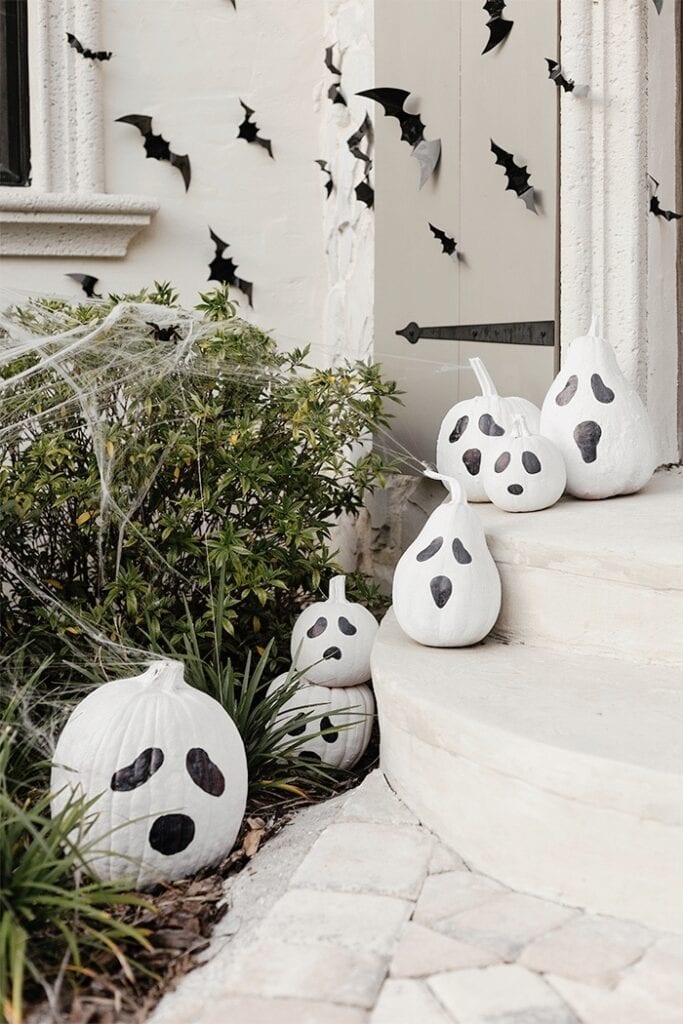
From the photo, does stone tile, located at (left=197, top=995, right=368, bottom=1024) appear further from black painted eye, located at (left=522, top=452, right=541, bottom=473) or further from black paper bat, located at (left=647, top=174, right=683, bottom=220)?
black paper bat, located at (left=647, top=174, right=683, bottom=220)

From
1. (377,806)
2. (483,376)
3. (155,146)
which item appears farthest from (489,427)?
(155,146)

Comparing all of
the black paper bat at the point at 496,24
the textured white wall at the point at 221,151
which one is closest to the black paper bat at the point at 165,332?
the textured white wall at the point at 221,151

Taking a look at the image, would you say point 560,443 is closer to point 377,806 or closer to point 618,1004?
point 377,806

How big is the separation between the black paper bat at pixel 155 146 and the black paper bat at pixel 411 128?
741 millimetres

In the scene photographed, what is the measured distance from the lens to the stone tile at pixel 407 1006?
1.38 meters

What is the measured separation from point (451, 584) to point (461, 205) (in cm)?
154

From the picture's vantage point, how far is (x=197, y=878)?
1.94 meters

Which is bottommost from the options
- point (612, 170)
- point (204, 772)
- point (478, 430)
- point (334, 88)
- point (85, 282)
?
point (204, 772)

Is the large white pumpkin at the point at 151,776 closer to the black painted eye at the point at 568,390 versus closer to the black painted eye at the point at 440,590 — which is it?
the black painted eye at the point at 440,590

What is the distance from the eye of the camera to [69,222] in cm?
363

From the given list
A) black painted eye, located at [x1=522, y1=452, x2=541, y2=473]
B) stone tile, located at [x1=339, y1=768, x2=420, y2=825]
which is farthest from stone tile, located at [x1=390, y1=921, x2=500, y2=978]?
black painted eye, located at [x1=522, y1=452, x2=541, y2=473]

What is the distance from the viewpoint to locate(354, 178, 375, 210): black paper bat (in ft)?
12.0

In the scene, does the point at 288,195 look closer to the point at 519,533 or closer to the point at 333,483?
the point at 333,483

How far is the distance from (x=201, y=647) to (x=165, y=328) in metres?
0.85
